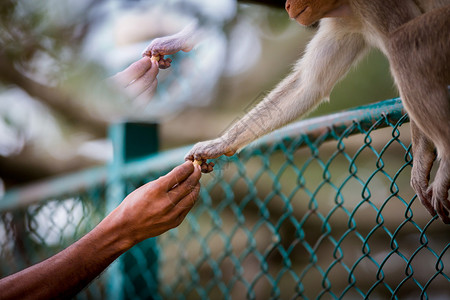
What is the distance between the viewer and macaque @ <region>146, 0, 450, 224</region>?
0.92 meters

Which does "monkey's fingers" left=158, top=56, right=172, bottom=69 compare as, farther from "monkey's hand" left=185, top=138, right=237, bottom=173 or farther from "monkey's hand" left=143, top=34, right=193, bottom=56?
"monkey's hand" left=185, top=138, right=237, bottom=173

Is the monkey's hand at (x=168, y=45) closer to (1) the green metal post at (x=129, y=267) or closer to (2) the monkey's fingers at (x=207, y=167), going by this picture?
(2) the monkey's fingers at (x=207, y=167)

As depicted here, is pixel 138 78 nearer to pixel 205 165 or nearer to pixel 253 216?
pixel 205 165

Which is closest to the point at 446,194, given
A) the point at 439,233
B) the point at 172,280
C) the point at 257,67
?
the point at 257,67

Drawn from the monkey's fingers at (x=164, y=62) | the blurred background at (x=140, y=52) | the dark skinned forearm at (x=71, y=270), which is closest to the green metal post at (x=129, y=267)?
the blurred background at (x=140, y=52)

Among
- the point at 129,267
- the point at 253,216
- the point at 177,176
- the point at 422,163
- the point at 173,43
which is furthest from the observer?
the point at 253,216

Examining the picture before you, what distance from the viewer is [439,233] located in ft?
10.1

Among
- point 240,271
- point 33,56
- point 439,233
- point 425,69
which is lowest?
point 439,233

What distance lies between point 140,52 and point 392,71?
584mm

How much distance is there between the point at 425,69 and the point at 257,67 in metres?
0.36

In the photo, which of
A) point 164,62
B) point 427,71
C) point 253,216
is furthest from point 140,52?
point 253,216

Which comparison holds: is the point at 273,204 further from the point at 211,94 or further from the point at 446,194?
the point at 211,94

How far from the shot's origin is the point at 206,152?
902 millimetres

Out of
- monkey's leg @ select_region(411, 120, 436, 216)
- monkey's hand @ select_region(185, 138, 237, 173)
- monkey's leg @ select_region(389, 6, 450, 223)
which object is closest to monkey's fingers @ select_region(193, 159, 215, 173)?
monkey's hand @ select_region(185, 138, 237, 173)
